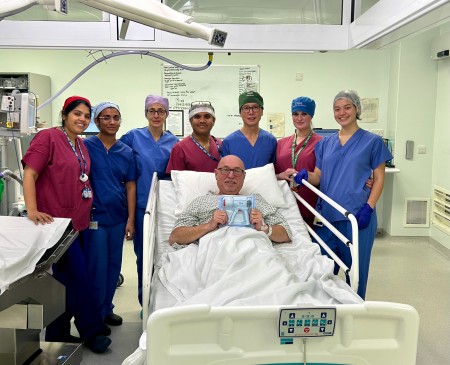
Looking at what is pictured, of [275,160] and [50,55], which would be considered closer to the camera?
[275,160]

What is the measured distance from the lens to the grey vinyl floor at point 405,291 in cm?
267

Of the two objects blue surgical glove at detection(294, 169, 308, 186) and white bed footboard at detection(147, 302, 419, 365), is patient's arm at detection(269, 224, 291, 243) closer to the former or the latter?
blue surgical glove at detection(294, 169, 308, 186)

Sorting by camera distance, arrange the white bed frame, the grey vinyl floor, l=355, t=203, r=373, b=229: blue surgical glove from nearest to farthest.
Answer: the white bed frame, l=355, t=203, r=373, b=229: blue surgical glove, the grey vinyl floor

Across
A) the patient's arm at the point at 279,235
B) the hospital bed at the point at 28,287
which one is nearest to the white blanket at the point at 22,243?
the hospital bed at the point at 28,287

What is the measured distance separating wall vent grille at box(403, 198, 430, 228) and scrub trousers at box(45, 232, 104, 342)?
351 centimetres

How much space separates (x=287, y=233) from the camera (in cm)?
247

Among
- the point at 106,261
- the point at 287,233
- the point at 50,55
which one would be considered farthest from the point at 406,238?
the point at 50,55

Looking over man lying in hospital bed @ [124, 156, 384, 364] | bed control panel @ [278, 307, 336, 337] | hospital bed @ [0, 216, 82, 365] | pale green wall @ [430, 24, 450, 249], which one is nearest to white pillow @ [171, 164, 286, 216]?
man lying in hospital bed @ [124, 156, 384, 364]

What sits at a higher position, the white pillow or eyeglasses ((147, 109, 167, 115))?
eyeglasses ((147, 109, 167, 115))

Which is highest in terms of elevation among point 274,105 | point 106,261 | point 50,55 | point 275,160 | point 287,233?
point 50,55

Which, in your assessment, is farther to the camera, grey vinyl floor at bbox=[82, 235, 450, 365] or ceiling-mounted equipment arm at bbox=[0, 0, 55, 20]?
grey vinyl floor at bbox=[82, 235, 450, 365]

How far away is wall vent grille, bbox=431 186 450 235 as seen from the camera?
460 cm

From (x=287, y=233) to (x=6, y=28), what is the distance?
1.79 m

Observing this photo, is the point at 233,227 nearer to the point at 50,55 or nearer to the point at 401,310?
the point at 401,310
